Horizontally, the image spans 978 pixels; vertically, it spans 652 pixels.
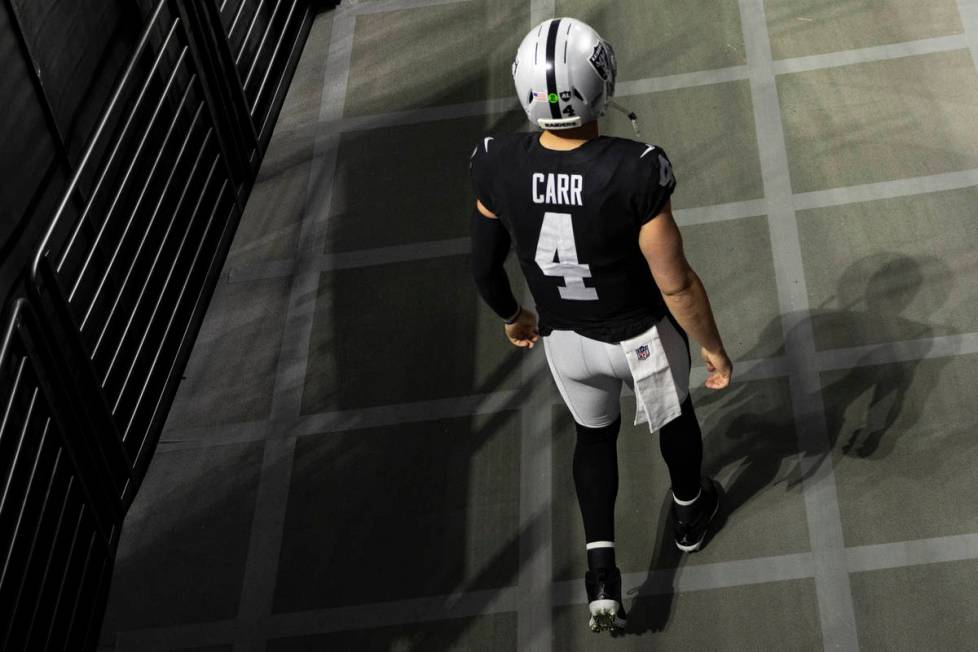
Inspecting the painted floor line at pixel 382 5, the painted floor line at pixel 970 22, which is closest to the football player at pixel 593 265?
the painted floor line at pixel 970 22

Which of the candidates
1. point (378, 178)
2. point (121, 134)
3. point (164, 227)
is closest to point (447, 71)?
point (378, 178)

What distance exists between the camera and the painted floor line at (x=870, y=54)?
734cm

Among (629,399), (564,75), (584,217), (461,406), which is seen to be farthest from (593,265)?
(461,406)

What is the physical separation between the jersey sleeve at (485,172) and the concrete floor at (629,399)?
171 centimetres

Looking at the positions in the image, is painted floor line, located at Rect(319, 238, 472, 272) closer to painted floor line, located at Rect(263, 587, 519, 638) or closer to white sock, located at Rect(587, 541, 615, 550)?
painted floor line, located at Rect(263, 587, 519, 638)

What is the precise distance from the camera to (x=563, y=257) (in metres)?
4.41

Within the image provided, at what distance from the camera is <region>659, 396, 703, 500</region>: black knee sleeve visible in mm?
5008

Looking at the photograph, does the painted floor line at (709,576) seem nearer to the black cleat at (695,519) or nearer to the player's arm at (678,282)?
the black cleat at (695,519)

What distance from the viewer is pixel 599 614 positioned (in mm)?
4977

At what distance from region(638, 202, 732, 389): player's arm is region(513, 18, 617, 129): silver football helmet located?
1.36 feet

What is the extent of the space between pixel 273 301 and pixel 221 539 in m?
1.50

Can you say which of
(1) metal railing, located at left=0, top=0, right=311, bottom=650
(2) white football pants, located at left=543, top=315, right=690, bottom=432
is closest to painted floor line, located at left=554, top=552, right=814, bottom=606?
(2) white football pants, located at left=543, top=315, right=690, bottom=432

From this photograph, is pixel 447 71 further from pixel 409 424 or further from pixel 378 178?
pixel 409 424

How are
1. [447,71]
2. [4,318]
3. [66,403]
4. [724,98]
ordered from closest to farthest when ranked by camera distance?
[4,318] < [66,403] < [724,98] < [447,71]
